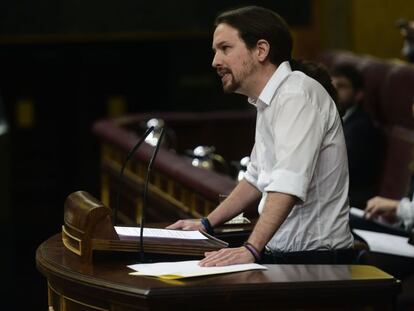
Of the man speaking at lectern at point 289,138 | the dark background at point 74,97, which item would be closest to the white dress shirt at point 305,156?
the man speaking at lectern at point 289,138

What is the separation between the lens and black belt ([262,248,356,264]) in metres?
2.99

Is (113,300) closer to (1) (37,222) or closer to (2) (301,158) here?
(2) (301,158)

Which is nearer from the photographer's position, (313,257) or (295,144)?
(295,144)

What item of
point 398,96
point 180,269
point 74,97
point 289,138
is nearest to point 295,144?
point 289,138

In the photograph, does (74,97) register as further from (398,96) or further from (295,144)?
(295,144)

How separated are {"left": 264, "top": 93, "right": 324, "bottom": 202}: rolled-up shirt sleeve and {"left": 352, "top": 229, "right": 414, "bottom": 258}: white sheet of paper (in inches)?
51.8

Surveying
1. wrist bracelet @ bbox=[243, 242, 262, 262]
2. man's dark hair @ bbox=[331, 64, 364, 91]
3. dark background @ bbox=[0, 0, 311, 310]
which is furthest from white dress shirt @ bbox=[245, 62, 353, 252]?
dark background @ bbox=[0, 0, 311, 310]

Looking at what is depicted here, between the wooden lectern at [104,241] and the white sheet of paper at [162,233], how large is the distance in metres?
0.05

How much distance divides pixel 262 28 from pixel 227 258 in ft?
2.08

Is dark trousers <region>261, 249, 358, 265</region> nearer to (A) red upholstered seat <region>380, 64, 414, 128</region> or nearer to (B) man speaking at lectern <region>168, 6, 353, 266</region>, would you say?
(B) man speaking at lectern <region>168, 6, 353, 266</region>

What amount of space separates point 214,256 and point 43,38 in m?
6.70

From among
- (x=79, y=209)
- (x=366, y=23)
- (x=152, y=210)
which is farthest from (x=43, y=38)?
(x=79, y=209)

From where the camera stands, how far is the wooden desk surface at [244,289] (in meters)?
2.58

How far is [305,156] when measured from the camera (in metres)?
2.87
